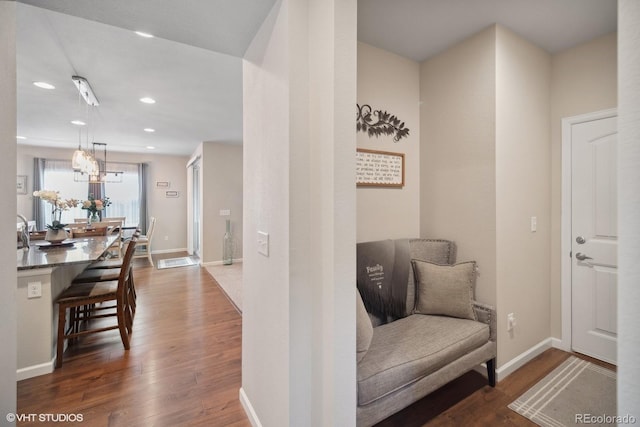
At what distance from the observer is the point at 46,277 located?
2189mm

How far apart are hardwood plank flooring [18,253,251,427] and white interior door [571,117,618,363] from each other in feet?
9.22

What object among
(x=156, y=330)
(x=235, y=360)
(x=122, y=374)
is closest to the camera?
(x=122, y=374)

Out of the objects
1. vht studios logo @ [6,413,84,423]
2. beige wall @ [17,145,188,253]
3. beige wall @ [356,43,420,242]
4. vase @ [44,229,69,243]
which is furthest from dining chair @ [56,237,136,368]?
beige wall @ [17,145,188,253]

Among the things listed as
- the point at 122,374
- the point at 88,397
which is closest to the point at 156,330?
the point at 122,374

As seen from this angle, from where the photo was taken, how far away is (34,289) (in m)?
2.16

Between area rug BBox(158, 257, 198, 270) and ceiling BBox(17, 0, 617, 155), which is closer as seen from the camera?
ceiling BBox(17, 0, 617, 155)

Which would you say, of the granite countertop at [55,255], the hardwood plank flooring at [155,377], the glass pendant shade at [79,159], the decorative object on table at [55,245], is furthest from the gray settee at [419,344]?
the glass pendant shade at [79,159]

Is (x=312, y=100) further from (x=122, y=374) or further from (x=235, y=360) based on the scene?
(x=122, y=374)

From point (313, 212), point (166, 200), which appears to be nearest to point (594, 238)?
point (313, 212)

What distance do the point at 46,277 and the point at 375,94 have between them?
3051 millimetres

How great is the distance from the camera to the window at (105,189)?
21.0ft

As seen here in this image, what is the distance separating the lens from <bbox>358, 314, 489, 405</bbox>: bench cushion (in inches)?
53.9

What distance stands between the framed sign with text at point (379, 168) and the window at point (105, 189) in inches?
278

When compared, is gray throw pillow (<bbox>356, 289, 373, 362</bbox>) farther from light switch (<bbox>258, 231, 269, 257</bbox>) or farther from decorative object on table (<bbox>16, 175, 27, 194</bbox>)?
decorative object on table (<bbox>16, 175, 27, 194</bbox>)
